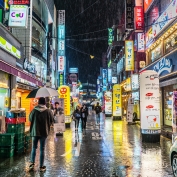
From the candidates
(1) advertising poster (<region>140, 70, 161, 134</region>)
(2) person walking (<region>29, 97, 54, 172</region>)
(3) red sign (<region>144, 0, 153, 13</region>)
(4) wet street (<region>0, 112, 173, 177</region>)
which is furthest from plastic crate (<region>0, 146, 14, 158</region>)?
(3) red sign (<region>144, 0, 153, 13</region>)

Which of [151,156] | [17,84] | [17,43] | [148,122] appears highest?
[17,43]

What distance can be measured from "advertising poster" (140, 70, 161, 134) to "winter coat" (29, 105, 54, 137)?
6137mm

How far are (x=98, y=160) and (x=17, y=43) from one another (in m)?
12.5

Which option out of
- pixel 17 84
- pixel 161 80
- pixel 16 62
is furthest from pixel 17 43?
pixel 161 80

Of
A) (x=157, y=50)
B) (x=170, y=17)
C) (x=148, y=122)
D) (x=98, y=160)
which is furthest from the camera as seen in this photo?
(x=157, y=50)

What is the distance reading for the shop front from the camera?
15.5 m

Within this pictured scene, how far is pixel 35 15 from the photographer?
1341 inches

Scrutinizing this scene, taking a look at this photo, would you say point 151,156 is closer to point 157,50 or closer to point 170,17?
point 170,17

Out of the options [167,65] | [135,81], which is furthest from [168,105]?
[135,81]

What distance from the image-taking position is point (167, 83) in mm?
16422

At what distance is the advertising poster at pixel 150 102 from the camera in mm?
12492

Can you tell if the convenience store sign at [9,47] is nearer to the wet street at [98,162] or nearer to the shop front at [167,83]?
the wet street at [98,162]

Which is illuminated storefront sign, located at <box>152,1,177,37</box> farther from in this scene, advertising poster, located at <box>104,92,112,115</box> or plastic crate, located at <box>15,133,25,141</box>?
advertising poster, located at <box>104,92,112,115</box>

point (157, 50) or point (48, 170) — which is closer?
point (48, 170)
